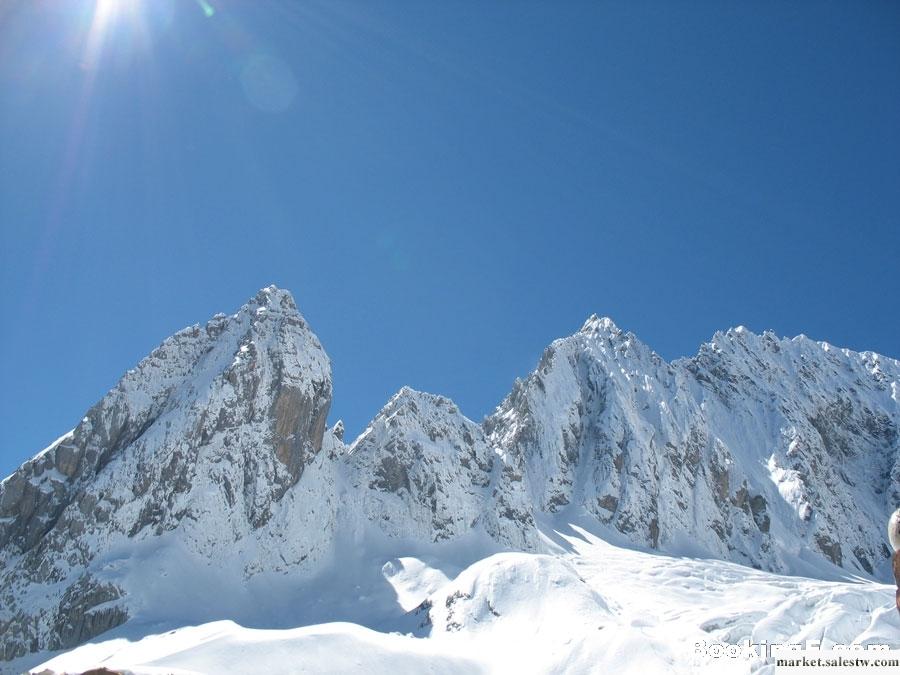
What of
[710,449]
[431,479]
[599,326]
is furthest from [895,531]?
[599,326]

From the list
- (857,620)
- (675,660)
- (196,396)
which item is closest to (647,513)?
(857,620)

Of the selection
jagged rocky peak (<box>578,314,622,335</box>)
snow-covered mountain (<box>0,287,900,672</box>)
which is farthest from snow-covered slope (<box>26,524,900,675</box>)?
jagged rocky peak (<box>578,314,622,335</box>)

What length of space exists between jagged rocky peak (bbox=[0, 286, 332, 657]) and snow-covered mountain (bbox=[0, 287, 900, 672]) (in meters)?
0.24

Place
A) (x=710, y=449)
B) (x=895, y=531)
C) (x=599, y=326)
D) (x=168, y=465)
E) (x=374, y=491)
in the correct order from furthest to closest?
1. (x=599, y=326)
2. (x=710, y=449)
3. (x=374, y=491)
4. (x=168, y=465)
5. (x=895, y=531)

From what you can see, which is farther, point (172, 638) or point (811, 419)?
point (811, 419)

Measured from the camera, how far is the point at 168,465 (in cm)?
9119

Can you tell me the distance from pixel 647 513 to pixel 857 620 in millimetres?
58064

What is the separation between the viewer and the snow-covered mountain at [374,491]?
8275 cm

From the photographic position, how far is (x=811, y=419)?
17500cm

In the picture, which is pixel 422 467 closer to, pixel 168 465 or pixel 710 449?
pixel 168 465

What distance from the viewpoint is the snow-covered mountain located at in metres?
82.8

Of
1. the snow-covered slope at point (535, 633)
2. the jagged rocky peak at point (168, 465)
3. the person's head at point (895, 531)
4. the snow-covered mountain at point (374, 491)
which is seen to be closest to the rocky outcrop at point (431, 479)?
the snow-covered mountain at point (374, 491)

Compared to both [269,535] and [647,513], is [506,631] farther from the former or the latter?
[647,513]

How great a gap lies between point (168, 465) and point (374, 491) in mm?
32183
